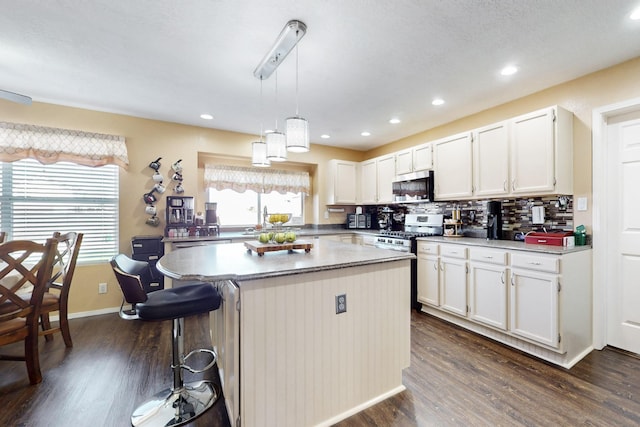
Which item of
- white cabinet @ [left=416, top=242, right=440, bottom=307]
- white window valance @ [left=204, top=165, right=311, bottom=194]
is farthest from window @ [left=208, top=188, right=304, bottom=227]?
white cabinet @ [left=416, top=242, right=440, bottom=307]

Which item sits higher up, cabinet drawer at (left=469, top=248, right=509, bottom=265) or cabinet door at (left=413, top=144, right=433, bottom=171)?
cabinet door at (left=413, top=144, right=433, bottom=171)

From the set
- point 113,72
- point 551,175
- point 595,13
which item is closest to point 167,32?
point 113,72

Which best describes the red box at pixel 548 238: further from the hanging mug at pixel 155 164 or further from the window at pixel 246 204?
the hanging mug at pixel 155 164

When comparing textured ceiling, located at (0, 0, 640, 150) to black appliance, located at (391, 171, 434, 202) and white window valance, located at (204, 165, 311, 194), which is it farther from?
white window valance, located at (204, 165, 311, 194)

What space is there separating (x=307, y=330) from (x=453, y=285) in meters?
2.16

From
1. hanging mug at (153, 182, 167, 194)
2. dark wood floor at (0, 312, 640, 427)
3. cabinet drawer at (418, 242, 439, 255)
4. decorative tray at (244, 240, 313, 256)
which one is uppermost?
hanging mug at (153, 182, 167, 194)

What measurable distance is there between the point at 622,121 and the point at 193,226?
470cm

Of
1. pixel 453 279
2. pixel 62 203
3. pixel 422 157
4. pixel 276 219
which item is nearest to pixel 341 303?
pixel 276 219

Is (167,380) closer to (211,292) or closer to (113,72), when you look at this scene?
(211,292)

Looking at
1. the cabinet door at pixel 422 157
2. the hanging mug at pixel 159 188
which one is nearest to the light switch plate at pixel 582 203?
the cabinet door at pixel 422 157

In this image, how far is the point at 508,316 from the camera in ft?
8.29

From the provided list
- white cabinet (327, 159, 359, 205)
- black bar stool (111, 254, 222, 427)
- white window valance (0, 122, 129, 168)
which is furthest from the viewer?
white cabinet (327, 159, 359, 205)

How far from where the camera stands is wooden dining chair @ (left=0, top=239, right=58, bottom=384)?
1.89 m

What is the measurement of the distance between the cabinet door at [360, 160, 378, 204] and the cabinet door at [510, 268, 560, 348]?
260cm
